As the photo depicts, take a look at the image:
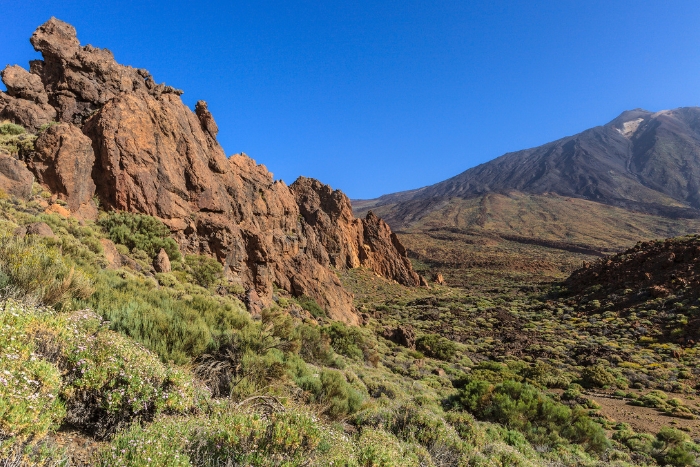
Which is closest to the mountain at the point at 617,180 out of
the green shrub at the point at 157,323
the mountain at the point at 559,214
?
the mountain at the point at 559,214

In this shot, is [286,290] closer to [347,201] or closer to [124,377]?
[124,377]

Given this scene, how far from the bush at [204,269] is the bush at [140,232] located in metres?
0.64

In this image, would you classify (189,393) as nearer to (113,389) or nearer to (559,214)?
(113,389)

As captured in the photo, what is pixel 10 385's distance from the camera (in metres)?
2.49

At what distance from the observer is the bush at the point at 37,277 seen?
508cm

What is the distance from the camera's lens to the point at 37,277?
5.31m

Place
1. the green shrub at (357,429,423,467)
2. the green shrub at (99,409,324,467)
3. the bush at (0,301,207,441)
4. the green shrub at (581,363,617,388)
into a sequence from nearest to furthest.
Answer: the green shrub at (99,409,324,467), the bush at (0,301,207,441), the green shrub at (357,429,423,467), the green shrub at (581,363,617,388)

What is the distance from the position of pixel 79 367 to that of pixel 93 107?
19.7m

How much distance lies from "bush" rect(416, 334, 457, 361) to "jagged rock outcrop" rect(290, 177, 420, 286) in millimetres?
21187

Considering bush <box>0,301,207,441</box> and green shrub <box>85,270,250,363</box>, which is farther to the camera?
green shrub <box>85,270,250,363</box>

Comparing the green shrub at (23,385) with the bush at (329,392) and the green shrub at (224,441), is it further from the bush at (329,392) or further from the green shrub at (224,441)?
the bush at (329,392)

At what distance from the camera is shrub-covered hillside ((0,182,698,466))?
294cm

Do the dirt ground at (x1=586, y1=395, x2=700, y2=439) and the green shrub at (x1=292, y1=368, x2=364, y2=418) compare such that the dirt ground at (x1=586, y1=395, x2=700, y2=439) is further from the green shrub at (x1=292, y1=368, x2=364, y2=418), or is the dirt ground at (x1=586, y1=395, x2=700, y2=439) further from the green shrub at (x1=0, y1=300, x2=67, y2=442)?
the green shrub at (x1=0, y1=300, x2=67, y2=442)

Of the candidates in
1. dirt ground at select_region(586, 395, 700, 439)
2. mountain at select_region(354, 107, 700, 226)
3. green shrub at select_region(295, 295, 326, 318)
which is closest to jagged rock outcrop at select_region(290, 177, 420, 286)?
green shrub at select_region(295, 295, 326, 318)
